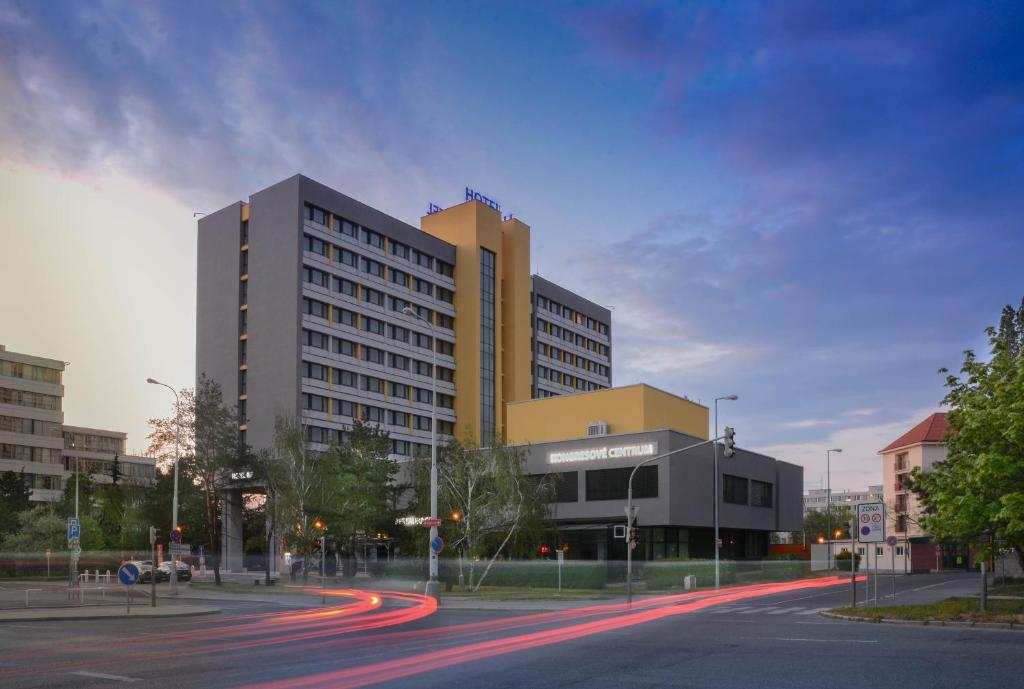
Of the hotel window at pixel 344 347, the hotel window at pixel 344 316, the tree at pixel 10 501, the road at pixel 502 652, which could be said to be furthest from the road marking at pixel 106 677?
the hotel window at pixel 344 316

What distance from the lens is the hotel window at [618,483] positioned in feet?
218

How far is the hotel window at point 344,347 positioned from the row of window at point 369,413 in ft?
14.9

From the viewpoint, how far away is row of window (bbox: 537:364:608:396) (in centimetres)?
11719

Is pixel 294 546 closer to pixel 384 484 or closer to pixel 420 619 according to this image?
pixel 384 484

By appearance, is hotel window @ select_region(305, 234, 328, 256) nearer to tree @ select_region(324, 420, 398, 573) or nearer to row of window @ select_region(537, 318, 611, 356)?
tree @ select_region(324, 420, 398, 573)

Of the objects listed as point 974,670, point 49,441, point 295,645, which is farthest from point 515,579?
point 49,441

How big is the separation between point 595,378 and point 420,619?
102409 millimetres

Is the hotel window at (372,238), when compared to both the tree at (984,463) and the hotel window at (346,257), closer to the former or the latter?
the hotel window at (346,257)

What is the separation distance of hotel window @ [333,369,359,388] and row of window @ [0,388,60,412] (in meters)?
53.9

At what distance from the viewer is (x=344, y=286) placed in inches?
3590

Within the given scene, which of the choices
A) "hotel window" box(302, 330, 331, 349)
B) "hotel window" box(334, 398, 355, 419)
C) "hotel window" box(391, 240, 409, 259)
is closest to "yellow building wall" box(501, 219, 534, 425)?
"hotel window" box(391, 240, 409, 259)

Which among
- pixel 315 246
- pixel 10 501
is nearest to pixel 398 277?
pixel 315 246

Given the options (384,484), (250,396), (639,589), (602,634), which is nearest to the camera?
(602,634)

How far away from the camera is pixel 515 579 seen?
53000 millimetres
